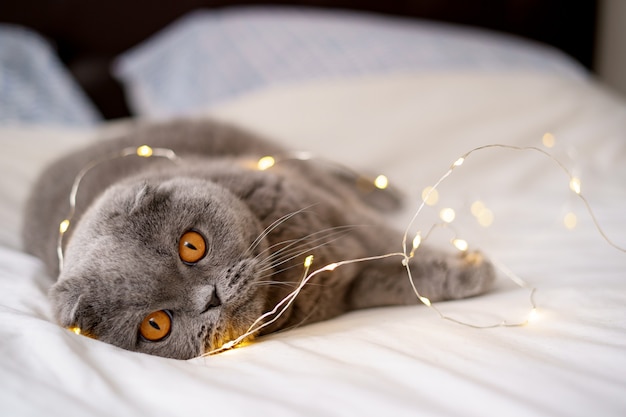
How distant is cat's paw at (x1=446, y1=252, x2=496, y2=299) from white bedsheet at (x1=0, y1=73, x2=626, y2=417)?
3 cm

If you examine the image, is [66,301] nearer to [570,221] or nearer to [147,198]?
[147,198]

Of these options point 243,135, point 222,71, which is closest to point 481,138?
point 243,135

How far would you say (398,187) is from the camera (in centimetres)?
178

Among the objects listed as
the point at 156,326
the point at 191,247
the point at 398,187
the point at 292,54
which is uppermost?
the point at 292,54

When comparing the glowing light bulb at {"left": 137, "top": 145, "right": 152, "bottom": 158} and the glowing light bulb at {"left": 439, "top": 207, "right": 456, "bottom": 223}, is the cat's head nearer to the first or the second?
the glowing light bulb at {"left": 137, "top": 145, "right": 152, "bottom": 158}

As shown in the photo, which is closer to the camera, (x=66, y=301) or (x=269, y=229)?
(x=66, y=301)

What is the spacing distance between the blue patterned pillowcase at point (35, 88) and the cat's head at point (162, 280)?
1.59 meters

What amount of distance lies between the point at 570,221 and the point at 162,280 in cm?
103

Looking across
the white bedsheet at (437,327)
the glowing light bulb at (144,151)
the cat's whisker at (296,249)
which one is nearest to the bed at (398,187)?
the white bedsheet at (437,327)

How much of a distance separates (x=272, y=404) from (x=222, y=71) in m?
1.83

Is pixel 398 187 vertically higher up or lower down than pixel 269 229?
lower down

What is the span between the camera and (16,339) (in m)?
0.82

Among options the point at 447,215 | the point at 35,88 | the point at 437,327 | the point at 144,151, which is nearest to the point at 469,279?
the point at 437,327

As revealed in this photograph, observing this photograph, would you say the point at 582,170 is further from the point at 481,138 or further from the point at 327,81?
the point at 327,81
